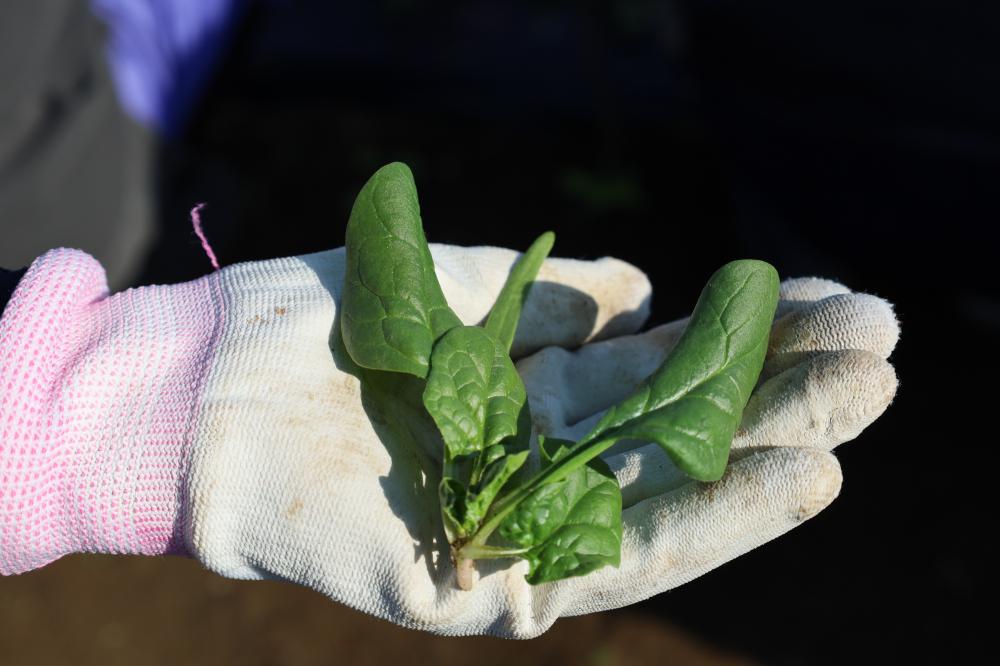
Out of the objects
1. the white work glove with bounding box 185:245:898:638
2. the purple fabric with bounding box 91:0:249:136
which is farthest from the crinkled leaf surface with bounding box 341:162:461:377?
the purple fabric with bounding box 91:0:249:136

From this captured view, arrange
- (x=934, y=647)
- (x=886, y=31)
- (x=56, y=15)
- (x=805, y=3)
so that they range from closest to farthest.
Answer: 1. (x=56, y=15)
2. (x=934, y=647)
3. (x=886, y=31)
4. (x=805, y=3)

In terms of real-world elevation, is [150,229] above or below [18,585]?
above

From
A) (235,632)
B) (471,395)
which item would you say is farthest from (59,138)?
(471,395)

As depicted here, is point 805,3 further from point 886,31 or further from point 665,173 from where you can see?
point 665,173

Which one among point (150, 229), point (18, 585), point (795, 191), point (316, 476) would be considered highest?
point (316, 476)

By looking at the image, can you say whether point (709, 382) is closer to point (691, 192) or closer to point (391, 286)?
point (391, 286)

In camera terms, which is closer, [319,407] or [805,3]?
[319,407]

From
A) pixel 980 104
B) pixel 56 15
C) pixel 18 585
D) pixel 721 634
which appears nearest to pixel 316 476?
pixel 56 15
